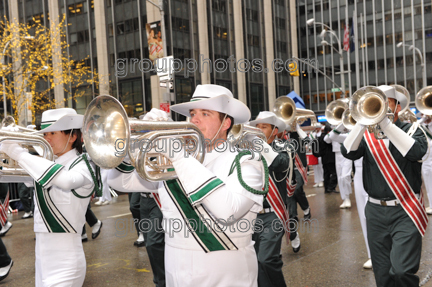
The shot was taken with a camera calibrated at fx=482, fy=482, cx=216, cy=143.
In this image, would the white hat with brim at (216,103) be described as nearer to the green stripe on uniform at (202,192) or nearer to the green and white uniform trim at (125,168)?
the green and white uniform trim at (125,168)

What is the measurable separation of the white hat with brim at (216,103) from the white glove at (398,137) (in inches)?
54.7

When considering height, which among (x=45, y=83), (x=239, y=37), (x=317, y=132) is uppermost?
(x=239, y=37)

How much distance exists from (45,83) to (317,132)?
29.3m

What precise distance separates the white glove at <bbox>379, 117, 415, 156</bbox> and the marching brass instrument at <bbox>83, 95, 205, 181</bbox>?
6.17 feet

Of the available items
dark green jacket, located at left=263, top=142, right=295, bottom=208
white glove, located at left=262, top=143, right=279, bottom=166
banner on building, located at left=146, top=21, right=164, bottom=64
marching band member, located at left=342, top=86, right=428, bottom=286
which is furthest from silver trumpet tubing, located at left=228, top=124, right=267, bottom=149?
banner on building, located at left=146, top=21, right=164, bottom=64

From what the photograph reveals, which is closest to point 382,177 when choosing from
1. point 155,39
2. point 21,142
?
point 21,142

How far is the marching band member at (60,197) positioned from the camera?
11.9 ft

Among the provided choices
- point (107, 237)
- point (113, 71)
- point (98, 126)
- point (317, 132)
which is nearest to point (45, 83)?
point (113, 71)

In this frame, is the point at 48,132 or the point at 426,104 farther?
the point at 426,104

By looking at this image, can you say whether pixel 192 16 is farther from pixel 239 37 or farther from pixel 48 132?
pixel 48 132

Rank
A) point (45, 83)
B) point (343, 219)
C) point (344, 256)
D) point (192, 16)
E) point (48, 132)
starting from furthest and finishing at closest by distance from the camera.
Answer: point (45, 83), point (192, 16), point (343, 219), point (344, 256), point (48, 132)

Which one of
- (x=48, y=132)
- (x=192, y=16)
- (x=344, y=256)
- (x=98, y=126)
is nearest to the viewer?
(x=98, y=126)

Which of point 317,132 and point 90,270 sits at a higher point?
point 317,132

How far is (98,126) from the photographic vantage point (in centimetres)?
283
